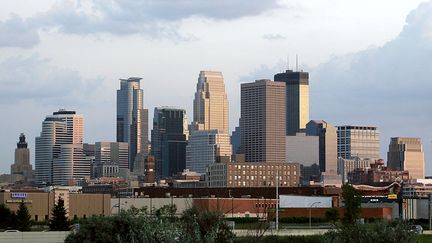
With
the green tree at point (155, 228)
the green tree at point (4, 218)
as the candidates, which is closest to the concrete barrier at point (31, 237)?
the green tree at point (155, 228)

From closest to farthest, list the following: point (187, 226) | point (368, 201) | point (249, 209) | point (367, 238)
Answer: point (187, 226)
point (367, 238)
point (249, 209)
point (368, 201)

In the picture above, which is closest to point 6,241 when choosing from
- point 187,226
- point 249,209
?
point 187,226

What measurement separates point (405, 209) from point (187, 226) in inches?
4537

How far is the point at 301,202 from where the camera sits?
169 metres

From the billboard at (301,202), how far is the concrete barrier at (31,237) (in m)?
85.7

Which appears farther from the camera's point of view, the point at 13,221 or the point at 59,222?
the point at 13,221

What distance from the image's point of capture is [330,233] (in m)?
51.0

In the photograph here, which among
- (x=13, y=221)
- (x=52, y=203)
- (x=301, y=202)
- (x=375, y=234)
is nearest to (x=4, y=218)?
(x=13, y=221)

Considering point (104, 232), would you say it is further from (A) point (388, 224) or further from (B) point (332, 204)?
(B) point (332, 204)

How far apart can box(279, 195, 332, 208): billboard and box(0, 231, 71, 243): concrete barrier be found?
281ft

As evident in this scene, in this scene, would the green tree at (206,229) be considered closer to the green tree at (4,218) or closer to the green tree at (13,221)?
the green tree at (13,221)

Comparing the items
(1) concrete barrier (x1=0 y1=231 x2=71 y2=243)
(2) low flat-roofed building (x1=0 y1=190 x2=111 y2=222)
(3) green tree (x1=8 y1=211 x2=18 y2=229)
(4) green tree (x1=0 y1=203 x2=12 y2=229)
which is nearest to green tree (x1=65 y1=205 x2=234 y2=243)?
(1) concrete barrier (x1=0 y1=231 x2=71 y2=243)

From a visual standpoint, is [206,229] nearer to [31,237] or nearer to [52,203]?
[31,237]

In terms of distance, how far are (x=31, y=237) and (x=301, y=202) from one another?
96.6 m
